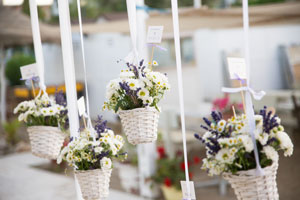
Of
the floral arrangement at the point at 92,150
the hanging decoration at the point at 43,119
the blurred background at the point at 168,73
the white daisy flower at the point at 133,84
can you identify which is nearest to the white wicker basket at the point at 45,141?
the hanging decoration at the point at 43,119

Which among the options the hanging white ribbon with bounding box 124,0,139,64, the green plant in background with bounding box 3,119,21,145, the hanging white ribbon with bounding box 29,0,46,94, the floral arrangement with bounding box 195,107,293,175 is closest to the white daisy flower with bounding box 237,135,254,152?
the floral arrangement with bounding box 195,107,293,175

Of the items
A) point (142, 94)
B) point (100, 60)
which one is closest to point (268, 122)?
point (142, 94)

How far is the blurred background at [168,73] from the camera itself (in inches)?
181

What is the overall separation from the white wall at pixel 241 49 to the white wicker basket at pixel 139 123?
7.26 metres

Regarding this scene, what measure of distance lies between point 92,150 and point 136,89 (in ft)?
1.16

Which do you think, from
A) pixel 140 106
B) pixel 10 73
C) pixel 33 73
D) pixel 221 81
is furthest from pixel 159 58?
pixel 140 106

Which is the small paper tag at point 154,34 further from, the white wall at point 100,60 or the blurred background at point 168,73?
the white wall at point 100,60

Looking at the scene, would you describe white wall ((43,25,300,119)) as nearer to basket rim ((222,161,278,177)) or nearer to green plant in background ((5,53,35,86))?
green plant in background ((5,53,35,86))

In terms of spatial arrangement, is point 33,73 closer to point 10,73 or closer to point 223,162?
point 223,162

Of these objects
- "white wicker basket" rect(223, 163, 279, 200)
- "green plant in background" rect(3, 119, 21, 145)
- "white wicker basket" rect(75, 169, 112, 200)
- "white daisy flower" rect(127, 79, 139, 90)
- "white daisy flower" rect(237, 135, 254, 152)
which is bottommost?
"green plant in background" rect(3, 119, 21, 145)

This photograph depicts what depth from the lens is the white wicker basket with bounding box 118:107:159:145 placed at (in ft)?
5.71

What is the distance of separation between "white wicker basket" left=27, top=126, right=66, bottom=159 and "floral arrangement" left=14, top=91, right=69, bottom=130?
0.10 ft

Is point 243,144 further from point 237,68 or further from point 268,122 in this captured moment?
point 237,68

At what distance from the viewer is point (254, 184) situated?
1.35 metres
